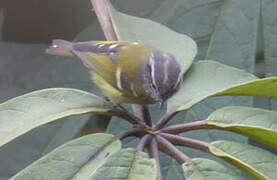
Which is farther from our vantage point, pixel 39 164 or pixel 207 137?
pixel 207 137

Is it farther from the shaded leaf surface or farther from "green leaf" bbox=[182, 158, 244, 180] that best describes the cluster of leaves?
the shaded leaf surface

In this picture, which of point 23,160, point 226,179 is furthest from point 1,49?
point 226,179

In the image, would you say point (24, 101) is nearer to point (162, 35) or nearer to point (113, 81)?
point (162, 35)

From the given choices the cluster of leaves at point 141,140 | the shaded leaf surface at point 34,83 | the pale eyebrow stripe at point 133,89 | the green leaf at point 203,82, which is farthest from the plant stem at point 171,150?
the shaded leaf surface at point 34,83

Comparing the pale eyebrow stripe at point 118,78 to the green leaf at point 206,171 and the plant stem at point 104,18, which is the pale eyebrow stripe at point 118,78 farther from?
the green leaf at point 206,171

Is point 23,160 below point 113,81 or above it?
below

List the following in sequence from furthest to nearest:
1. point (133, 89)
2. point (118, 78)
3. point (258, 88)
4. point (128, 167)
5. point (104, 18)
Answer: point (118, 78) → point (133, 89) → point (104, 18) → point (258, 88) → point (128, 167)

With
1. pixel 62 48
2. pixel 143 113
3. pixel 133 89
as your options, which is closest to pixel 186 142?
pixel 143 113

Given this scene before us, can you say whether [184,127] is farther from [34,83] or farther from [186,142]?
[34,83]

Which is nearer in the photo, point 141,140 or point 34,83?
point 141,140
